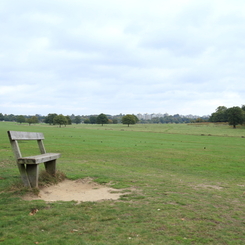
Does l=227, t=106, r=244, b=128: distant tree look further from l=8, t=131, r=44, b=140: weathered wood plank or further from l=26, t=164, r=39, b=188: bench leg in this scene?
l=26, t=164, r=39, b=188: bench leg

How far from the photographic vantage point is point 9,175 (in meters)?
9.73

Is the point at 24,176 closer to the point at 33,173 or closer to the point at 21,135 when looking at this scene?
the point at 33,173

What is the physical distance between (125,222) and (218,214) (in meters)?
2.43

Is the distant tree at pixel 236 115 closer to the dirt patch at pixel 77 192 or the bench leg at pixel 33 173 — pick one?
the dirt patch at pixel 77 192

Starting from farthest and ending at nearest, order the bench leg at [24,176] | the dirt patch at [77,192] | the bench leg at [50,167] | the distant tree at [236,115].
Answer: the distant tree at [236,115] < the bench leg at [50,167] < the bench leg at [24,176] < the dirt patch at [77,192]

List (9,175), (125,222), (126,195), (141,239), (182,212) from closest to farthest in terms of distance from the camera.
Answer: (141,239) → (125,222) → (182,212) → (126,195) → (9,175)

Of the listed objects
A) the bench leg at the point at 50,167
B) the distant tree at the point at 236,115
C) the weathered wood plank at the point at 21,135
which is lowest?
the bench leg at the point at 50,167

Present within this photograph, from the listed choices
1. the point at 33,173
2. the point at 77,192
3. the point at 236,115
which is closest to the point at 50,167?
the point at 33,173

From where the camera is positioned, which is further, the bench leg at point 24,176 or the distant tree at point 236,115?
the distant tree at point 236,115

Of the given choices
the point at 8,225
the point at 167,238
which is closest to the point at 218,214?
the point at 167,238

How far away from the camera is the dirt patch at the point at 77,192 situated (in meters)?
7.17

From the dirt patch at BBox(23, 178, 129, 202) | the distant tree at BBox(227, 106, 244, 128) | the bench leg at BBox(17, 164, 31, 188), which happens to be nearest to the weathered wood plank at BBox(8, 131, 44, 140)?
the bench leg at BBox(17, 164, 31, 188)

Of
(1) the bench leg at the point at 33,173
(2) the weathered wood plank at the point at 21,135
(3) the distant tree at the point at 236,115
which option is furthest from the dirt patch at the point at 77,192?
(3) the distant tree at the point at 236,115

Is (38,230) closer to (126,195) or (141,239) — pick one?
(141,239)
